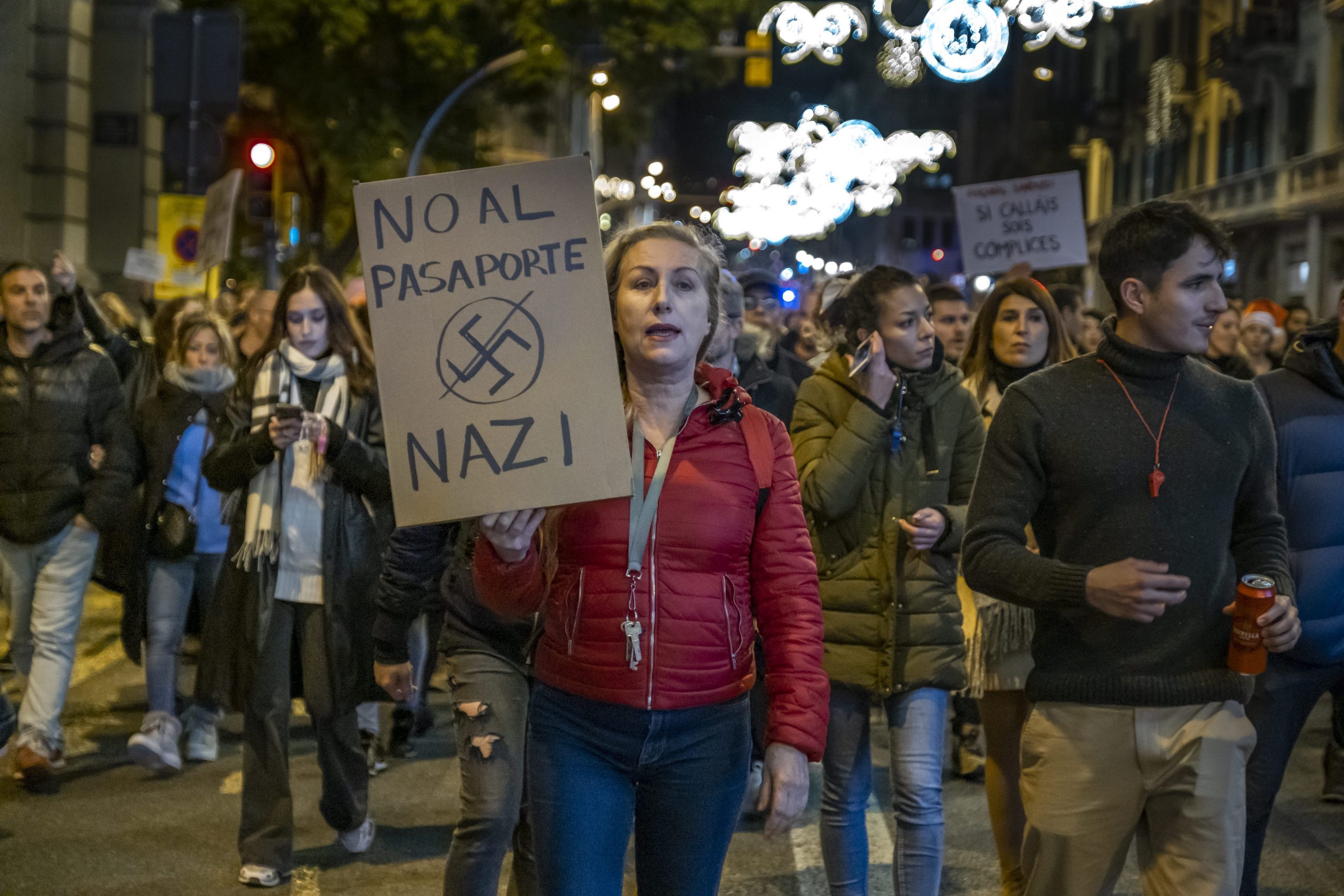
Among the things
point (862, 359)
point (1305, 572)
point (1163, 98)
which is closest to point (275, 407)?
point (862, 359)

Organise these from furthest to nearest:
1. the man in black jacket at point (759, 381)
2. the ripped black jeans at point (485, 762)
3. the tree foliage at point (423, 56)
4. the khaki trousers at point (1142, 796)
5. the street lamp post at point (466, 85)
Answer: the street lamp post at point (466, 85) → the tree foliage at point (423, 56) → the man in black jacket at point (759, 381) → the ripped black jeans at point (485, 762) → the khaki trousers at point (1142, 796)

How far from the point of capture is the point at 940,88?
298ft

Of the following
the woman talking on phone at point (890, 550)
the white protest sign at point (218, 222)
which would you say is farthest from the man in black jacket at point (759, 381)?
the white protest sign at point (218, 222)

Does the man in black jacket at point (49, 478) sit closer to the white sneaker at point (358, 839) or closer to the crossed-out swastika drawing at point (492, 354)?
the white sneaker at point (358, 839)

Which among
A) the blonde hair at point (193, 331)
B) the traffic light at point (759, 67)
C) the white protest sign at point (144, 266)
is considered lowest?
the blonde hair at point (193, 331)

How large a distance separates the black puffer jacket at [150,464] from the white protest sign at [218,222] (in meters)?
4.94

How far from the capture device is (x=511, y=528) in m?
3.06

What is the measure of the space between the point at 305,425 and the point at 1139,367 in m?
2.79

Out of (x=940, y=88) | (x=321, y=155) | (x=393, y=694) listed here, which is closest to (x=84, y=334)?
(x=393, y=694)

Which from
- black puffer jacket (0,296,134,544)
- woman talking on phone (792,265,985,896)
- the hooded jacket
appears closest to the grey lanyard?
woman talking on phone (792,265,985,896)

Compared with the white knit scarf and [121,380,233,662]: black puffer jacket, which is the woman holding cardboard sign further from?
[121,380,233,662]: black puffer jacket

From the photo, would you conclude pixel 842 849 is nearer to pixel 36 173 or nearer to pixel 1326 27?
pixel 36 173

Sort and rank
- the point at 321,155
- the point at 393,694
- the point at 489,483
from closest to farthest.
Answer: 1. the point at 489,483
2. the point at 393,694
3. the point at 321,155

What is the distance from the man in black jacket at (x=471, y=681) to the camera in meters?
3.92
